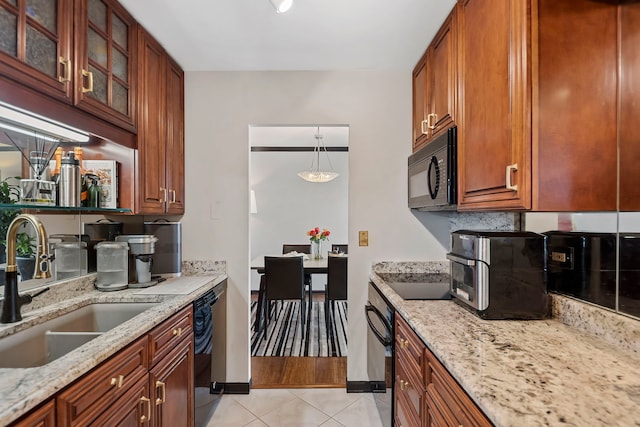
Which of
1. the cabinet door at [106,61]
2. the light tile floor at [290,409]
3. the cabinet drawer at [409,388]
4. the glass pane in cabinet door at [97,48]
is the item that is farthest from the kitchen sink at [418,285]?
the glass pane in cabinet door at [97,48]

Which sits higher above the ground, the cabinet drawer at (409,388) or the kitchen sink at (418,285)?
the kitchen sink at (418,285)

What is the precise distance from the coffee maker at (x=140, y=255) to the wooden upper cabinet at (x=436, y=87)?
5.99 ft

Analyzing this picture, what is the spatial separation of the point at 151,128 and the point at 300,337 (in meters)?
2.45

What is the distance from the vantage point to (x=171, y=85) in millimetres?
2068

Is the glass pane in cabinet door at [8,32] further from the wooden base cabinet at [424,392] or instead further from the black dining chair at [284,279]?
the black dining chair at [284,279]

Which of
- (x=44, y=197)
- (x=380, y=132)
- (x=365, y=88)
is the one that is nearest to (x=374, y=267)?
(x=380, y=132)

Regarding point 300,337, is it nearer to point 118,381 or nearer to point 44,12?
point 118,381

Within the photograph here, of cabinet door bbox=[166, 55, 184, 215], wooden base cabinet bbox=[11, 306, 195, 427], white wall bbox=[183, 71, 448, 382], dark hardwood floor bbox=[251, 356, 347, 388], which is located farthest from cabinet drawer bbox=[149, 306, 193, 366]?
dark hardwood floor bbox=[251, 356, 347, 388]

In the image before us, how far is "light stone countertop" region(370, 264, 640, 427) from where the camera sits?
25.5 inches

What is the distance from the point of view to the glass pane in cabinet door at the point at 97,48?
4.49 feet

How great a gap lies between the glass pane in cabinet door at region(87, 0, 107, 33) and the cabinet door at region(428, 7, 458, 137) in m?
1.71

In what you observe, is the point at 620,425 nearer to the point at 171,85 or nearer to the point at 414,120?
the point at 414,120

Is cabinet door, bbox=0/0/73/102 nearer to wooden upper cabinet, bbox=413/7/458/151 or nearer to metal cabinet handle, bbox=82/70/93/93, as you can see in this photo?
metal cabinet handle, bbox=82/70/93/93

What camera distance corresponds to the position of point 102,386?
3.18ft
